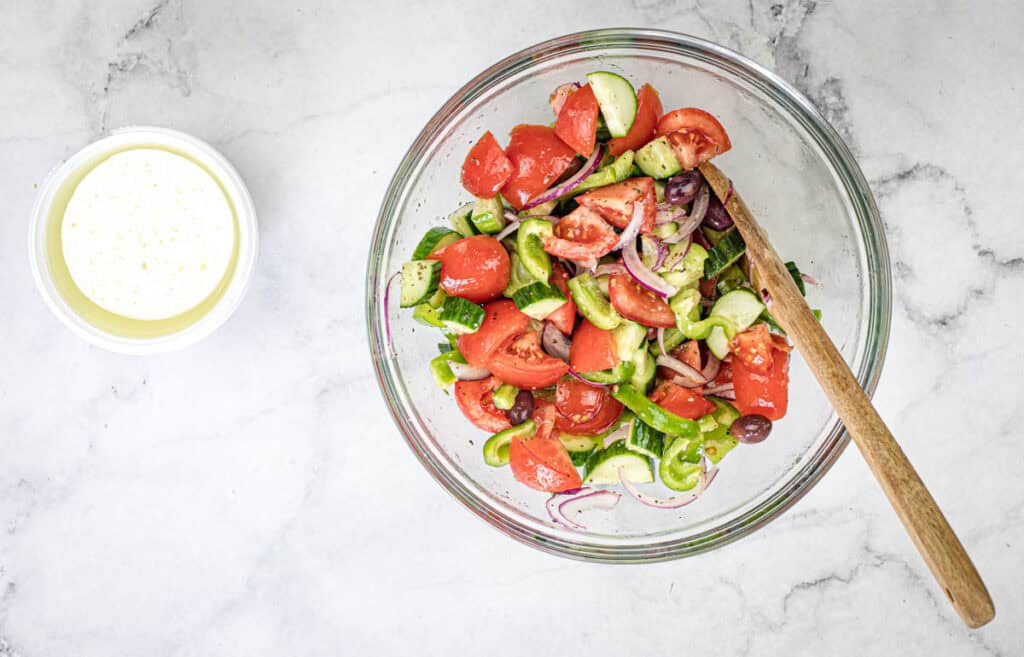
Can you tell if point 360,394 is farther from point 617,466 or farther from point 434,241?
point 617,466

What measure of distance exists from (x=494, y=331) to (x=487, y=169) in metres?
0.36

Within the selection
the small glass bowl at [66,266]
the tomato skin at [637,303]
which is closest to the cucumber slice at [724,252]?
the tomato skin at [637,303]

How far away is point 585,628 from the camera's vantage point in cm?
234

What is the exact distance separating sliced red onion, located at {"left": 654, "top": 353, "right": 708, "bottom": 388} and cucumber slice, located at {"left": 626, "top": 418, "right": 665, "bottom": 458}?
0.44 feet

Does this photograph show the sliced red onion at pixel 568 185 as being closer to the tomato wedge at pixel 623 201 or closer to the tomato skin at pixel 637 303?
the tomato wedge at pixel 623 201

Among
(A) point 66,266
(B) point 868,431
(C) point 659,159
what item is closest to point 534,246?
(C) point 659,159

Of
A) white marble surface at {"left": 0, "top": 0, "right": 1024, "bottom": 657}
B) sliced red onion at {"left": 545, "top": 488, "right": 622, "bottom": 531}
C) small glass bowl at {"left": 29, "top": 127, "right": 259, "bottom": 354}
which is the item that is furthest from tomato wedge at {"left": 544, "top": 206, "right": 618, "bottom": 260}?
small glass bowl at {"left": 29, "top": 127, "right": 259, "bottom": 354}

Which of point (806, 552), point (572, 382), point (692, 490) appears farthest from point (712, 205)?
point (806, 552)

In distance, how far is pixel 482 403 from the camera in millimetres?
1883

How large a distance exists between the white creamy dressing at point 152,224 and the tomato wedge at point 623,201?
1034 mm

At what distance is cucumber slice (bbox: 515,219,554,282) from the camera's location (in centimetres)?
175

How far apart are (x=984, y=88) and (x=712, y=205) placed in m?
0.96

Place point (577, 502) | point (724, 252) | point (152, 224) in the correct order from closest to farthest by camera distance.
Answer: point (724, 252) < point (577, 502) < point (152, 224)

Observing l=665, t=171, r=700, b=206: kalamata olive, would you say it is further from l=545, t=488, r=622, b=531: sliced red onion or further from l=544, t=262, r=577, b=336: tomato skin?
l=545, t=488, r=622, b=531: sliced red onion
